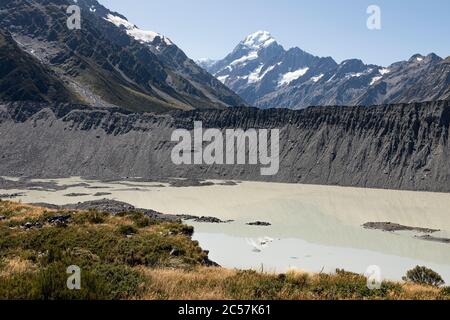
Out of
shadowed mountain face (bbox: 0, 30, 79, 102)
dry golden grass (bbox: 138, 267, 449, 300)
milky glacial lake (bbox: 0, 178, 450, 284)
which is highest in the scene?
shadowed mountain face (bbox: 0, 30, 79, 102)

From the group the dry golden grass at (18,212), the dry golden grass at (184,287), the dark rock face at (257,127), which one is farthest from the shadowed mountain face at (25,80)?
the dry golden grass at (184,287)

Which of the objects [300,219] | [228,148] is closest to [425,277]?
[300,219]

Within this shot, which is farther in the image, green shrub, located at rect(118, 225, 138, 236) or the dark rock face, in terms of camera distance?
the dark rock face

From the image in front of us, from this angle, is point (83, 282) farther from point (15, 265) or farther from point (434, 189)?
point (434, 189)

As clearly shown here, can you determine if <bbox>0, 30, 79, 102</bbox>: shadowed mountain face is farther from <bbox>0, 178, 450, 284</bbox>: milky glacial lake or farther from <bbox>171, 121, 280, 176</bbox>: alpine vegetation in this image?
<bbox>0, 178, 450, 284</bbox>: milky glacial lake

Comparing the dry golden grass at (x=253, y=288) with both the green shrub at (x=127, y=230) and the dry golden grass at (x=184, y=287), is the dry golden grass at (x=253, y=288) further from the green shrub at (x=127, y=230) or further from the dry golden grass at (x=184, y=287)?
the green shrub at (x=127, y=230)

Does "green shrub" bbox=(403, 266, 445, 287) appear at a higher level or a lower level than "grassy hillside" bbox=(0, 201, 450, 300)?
lower

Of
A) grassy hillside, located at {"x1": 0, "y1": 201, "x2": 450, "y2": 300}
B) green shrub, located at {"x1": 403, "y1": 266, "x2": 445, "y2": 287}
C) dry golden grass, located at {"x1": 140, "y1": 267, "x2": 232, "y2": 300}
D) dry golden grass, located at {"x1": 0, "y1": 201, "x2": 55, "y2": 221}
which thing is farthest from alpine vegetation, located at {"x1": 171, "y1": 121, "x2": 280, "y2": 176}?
dry golden grass, located at {"x1": 140, "y1": 267, "x2": 232, "y2": 300}
